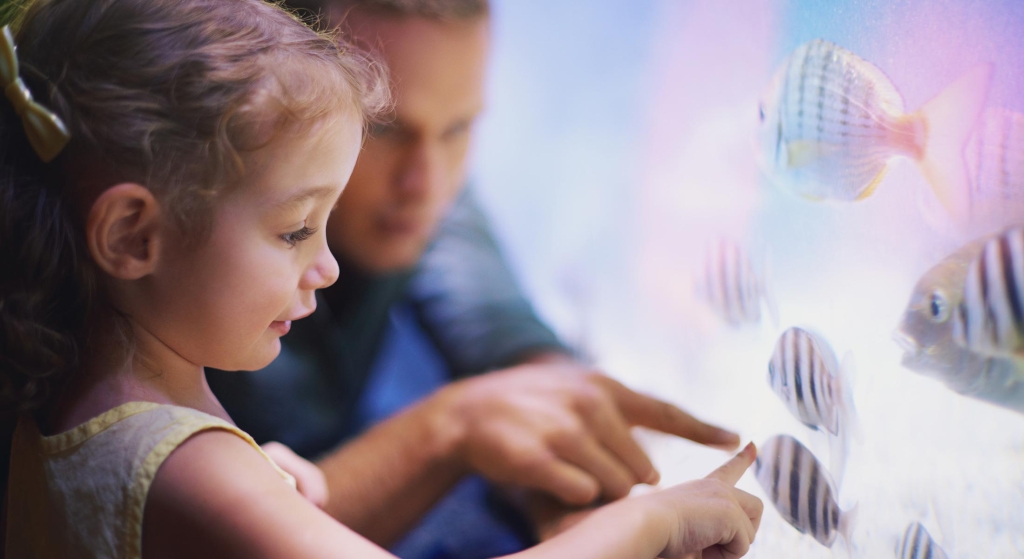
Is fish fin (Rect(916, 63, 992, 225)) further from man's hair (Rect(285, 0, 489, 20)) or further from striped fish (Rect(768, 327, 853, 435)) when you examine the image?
man's hair (Rect(285, 0, 489, 20))

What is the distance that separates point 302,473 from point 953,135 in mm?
730

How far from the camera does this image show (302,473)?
2.89ft

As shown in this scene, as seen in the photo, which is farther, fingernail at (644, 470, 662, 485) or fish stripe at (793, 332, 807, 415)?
fingernail at (644, 470, 662, 485)

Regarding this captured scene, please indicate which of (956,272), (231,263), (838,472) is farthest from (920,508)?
(231,263)

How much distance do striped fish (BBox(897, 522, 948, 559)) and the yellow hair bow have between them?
2.59 feet

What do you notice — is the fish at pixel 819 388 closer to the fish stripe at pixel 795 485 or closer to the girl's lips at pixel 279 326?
the fish stripe at pixel 795 485

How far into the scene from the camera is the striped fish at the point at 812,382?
2.44ft

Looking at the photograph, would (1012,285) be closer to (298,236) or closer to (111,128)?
(298,236)

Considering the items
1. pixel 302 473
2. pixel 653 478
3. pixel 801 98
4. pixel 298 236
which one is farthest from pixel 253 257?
pixel 653 478

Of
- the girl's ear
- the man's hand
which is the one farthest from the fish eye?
the girl's ear

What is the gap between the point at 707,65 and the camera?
4.15 ft

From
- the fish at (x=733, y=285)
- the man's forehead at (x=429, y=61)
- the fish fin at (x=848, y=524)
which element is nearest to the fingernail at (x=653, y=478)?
the fish at (x=733, y=285)

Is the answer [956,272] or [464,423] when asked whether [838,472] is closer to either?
[956,272]

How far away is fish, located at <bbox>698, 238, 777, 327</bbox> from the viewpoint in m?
0.94
